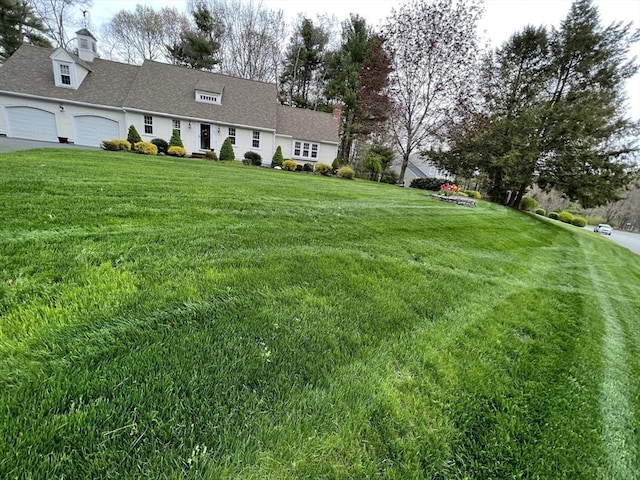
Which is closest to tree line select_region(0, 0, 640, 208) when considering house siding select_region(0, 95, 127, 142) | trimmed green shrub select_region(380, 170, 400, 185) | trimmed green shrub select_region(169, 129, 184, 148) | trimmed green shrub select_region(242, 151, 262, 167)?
trimmed green shrub select_region(380, 170, 400, 185)

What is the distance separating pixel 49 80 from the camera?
1548cm

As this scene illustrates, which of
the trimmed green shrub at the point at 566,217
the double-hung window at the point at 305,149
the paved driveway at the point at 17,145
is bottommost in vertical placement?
the trimmed green shrub at the point at 566,217

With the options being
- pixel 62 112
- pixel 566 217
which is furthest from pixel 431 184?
pixel 62 112

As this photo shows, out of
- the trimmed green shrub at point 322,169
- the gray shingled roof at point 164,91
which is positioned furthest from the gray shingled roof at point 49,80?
the trimmed green shrub at point 322,169

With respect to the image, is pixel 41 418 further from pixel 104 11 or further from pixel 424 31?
pixel 104 11

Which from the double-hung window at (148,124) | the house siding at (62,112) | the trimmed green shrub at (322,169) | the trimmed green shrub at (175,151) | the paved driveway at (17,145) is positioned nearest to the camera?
the paved driveway at (17,145)

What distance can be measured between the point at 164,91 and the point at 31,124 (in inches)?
270

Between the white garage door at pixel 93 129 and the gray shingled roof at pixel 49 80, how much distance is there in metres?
0.90

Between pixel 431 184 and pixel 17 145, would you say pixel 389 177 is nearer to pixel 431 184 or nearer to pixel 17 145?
pixel 431 184

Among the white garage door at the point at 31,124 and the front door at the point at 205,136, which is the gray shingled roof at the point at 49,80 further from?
the front door at the point at 205,136

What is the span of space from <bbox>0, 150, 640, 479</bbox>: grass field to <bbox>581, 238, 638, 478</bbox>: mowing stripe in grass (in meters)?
0.01

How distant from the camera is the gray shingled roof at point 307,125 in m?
19.7

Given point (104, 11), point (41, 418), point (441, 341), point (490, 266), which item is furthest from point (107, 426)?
point (104, 11)

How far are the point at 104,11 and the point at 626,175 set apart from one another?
1529 inches
